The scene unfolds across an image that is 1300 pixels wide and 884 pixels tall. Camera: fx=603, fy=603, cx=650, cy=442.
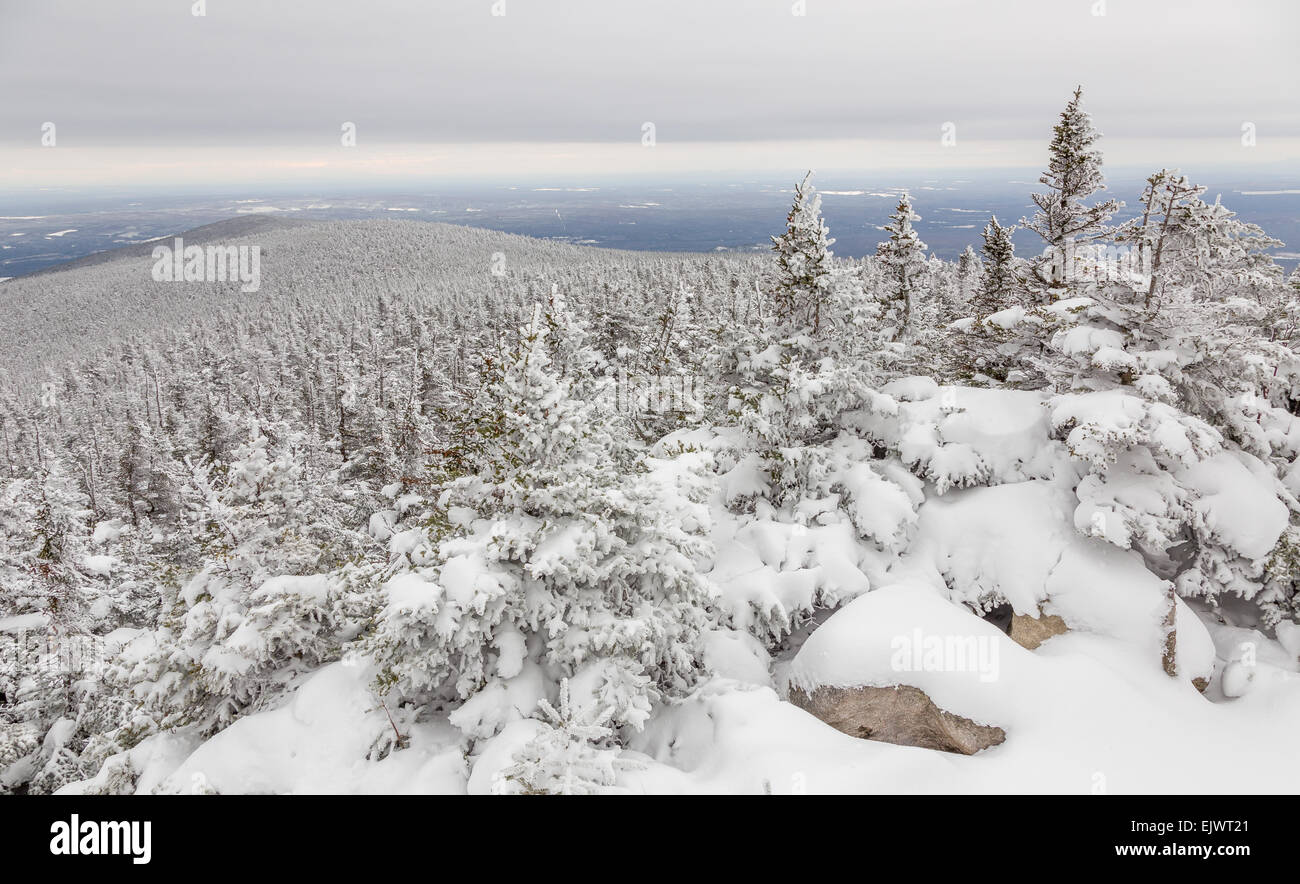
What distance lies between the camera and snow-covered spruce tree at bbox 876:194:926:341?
18250 millimetres

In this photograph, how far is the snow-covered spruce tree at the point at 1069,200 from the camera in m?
18.5

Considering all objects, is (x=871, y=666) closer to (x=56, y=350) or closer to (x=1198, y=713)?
(x=1198, y=713)

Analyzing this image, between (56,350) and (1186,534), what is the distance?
245818mm

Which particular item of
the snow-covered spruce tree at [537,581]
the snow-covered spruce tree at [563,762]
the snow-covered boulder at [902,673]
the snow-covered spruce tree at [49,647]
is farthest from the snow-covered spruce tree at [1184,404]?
the snow-covered spruce tree at [49,647]

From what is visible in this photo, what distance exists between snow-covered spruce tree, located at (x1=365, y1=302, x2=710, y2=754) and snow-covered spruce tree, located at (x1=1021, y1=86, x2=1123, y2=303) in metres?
15.0

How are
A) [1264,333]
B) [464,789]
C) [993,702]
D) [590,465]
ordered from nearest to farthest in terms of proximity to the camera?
[464,789] < [993,702] < [590,465] < [1264,333]

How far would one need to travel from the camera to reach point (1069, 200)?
1939 centimetres

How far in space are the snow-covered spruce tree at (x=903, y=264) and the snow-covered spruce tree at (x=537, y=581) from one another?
12213mm

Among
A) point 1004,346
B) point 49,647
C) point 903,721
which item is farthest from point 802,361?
point 49,647

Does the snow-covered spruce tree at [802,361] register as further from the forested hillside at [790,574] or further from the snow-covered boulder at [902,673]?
the snow-covered boulder at [902,673]

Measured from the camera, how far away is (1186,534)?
36.3 ft

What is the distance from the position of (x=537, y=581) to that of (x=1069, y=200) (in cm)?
2092
